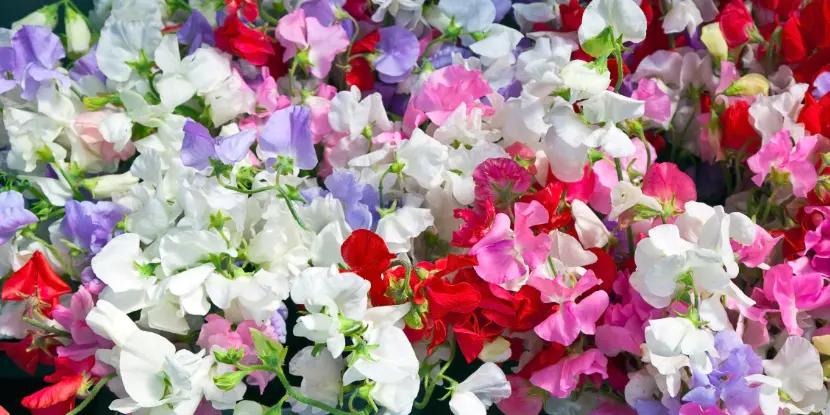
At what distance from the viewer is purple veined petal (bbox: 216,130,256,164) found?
2.16 feet

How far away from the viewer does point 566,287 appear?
671mm

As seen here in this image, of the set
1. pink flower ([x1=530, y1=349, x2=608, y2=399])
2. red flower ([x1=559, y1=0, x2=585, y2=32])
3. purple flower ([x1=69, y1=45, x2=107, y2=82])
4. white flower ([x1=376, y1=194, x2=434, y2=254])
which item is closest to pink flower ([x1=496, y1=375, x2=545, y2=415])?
pink flower ([x1=530, y1=349, x2=608, y2=399])

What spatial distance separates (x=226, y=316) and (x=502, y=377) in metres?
0.22

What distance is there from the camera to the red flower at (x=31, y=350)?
2.45 feet

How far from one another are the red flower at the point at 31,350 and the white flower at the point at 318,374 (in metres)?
0.24


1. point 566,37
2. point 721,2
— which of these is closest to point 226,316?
point 566,37

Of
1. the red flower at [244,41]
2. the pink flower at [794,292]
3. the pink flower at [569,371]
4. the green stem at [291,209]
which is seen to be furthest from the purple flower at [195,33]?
the pink flower at [794,292]

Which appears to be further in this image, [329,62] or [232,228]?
[329,62]

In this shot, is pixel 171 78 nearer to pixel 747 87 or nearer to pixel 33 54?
pixel 33 54

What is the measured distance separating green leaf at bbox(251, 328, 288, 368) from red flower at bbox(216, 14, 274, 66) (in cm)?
30

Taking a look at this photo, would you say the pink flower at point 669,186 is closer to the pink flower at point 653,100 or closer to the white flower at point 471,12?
the pink flower at point 653,100

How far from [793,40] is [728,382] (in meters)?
0.35

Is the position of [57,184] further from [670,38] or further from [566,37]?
[670,38]

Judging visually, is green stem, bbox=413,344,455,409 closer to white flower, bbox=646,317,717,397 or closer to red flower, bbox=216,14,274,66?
white flower, bbox=646,317,717,397
